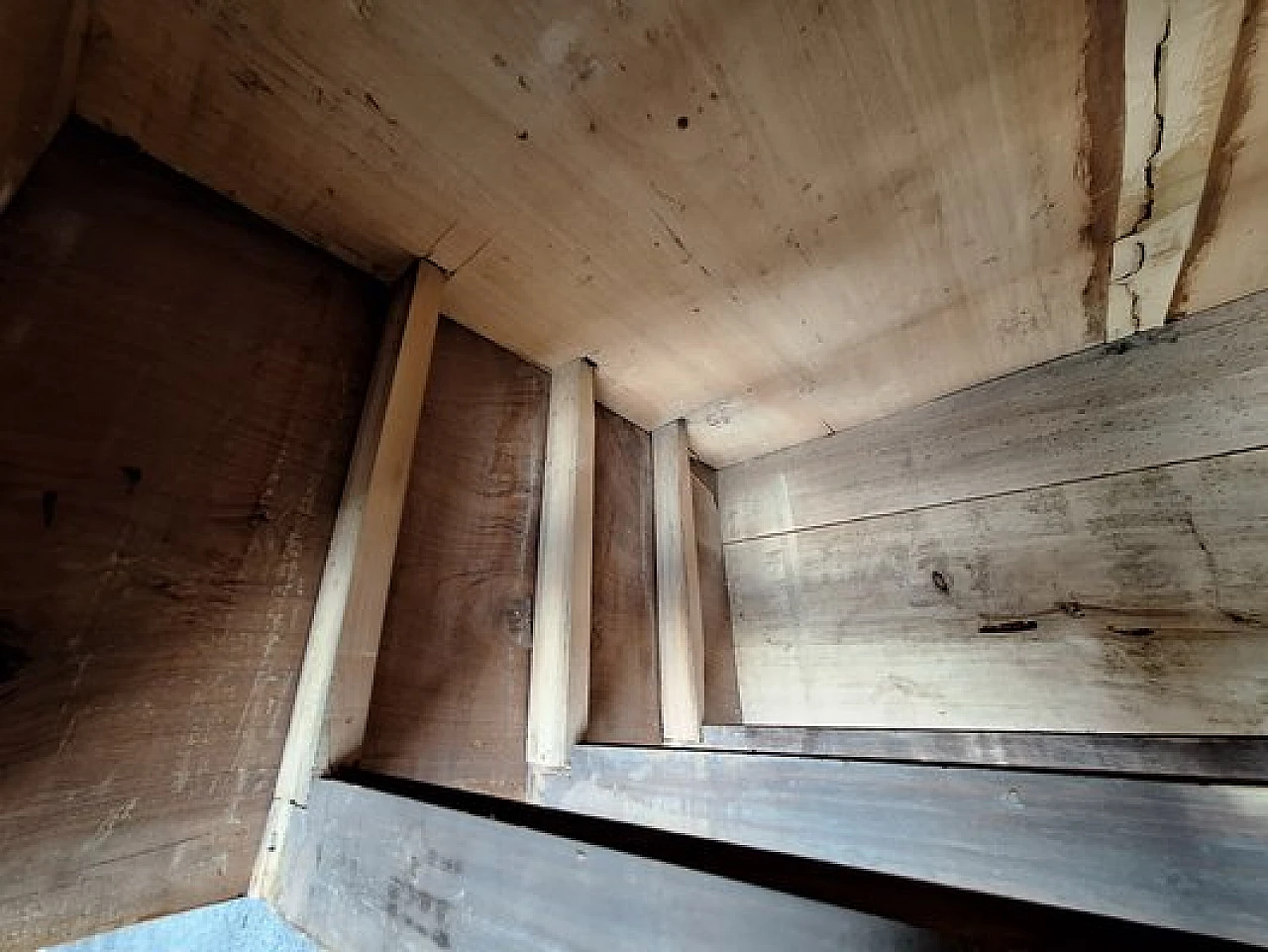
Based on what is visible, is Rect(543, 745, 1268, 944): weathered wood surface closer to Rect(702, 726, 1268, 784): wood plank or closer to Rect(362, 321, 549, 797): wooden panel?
Rect(702, 726, 1268, 784): wood plank

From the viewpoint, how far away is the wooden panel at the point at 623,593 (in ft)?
3.18

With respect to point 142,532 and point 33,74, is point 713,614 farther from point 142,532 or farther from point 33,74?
point 33,74

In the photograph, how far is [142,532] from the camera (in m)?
0.57

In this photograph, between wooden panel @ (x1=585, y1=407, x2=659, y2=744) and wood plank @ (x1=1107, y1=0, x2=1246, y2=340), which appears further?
wooden panel @ (x1=585, y1=407, x2=659, y2=744)

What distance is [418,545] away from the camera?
0.78 meters

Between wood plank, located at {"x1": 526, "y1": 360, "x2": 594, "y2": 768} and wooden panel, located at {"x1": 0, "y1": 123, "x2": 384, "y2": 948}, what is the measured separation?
331mm

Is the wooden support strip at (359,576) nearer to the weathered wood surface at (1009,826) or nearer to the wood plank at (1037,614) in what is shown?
the weathered wood surface at (1009,826)

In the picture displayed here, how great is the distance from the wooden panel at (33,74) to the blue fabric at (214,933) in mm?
721

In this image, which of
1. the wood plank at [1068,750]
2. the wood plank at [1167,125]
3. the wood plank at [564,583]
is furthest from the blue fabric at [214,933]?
the wood plank at [1167,125]

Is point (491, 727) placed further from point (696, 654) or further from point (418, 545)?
point (696, 654)

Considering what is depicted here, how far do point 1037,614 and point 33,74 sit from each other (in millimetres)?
1527

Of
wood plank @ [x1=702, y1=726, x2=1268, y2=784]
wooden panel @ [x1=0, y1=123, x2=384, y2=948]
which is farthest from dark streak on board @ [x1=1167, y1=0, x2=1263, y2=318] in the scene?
wooden panel @ [x1=0, y1=123, x2=384, y2=948]

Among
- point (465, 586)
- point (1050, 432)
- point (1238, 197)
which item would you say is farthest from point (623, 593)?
point (1238, 197)

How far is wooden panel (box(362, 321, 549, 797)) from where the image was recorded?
2.32ft
